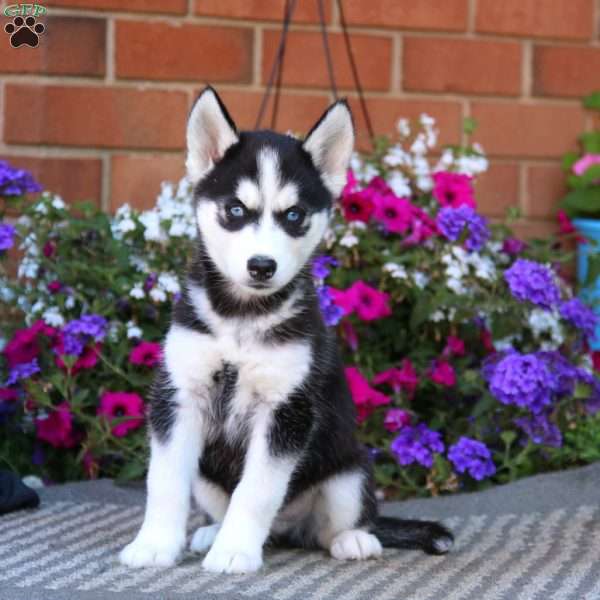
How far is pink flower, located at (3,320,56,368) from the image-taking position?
4.23 m

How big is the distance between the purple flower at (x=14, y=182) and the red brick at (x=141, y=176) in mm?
664

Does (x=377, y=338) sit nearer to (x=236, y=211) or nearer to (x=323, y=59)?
(x=323, y=59)

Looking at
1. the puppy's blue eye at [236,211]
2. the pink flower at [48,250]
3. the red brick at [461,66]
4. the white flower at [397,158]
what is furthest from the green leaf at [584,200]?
the puppy's blue eye at [236,211]

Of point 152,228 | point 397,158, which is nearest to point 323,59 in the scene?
point 397,158

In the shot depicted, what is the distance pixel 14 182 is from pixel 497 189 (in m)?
2.33

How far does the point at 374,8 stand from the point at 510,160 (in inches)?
38.8

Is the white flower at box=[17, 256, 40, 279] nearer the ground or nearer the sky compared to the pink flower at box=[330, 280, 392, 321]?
nearer the sky

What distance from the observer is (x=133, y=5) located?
5008mm

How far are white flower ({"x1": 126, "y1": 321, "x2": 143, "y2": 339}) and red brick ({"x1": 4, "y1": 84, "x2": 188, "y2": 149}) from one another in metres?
1.12

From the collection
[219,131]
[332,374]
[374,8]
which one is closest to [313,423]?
[332,374]

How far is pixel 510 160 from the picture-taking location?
18.1 feet

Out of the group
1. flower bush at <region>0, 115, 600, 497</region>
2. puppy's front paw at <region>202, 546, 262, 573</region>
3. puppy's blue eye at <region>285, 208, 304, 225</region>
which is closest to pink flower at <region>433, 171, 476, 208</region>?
flower bush at <region>0, 115, 600, 497</region>

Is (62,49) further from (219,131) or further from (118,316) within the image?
(219,131)

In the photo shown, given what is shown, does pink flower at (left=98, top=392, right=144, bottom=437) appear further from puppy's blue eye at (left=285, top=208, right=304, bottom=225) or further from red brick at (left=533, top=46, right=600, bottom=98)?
red brick at (left=533, top=46, right=600, bottom=98)
